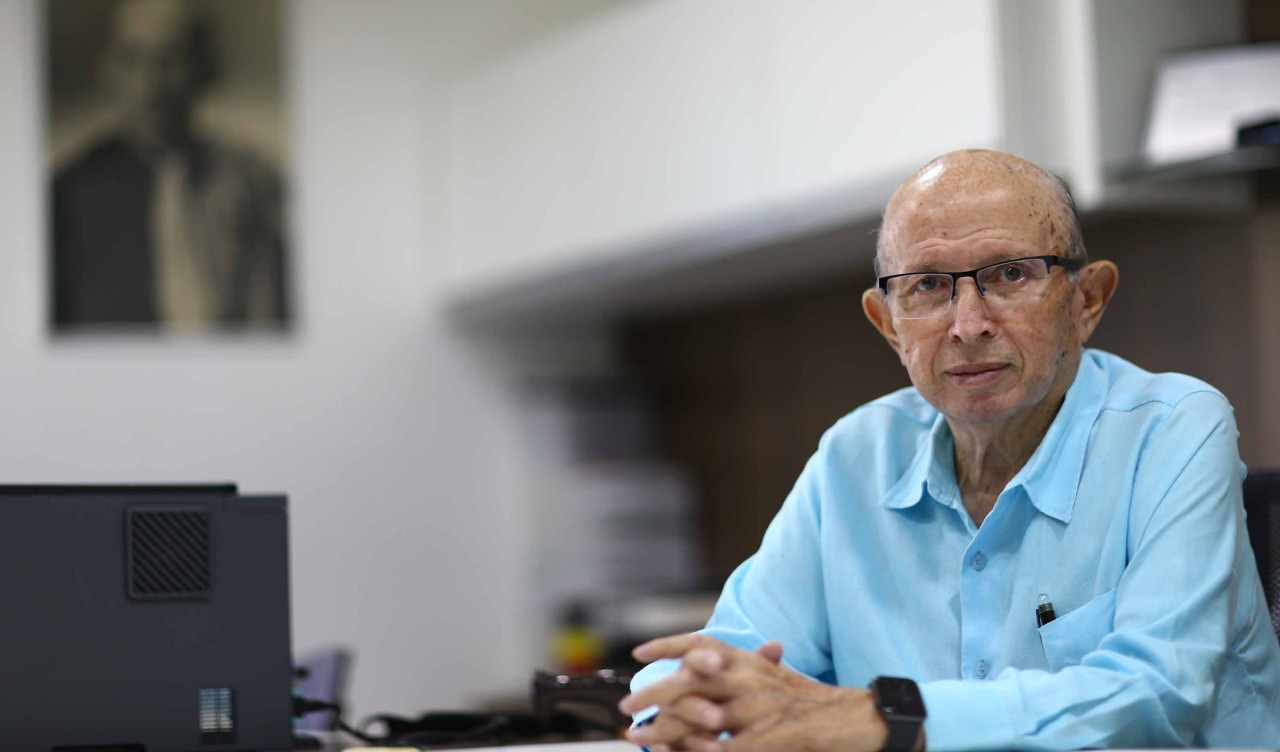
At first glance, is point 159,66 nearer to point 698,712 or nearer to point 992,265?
point 992,265

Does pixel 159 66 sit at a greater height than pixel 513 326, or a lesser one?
greater

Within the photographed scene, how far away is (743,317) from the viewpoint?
4.90 meters

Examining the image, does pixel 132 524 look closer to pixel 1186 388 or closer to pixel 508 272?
pixel 1186 388

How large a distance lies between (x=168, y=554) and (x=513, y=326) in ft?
11.7

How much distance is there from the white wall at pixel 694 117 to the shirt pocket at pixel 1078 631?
1.63 m

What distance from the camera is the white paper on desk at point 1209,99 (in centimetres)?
287

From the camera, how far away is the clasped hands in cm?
133

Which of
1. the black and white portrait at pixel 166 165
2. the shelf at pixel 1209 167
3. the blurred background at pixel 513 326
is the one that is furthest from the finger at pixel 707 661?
the black and white portrait at pixel 166 165

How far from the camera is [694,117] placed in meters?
3.92

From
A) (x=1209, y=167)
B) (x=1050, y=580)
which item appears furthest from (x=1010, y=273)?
(x=1209, y=167)

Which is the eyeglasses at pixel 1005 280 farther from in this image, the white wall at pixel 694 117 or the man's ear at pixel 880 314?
the white wall at pixel 694 117

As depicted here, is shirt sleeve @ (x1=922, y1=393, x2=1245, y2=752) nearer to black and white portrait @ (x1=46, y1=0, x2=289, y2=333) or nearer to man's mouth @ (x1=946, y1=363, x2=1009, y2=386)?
man's mouth @ (x1=946, y1=363, x2=1009, y2=386)

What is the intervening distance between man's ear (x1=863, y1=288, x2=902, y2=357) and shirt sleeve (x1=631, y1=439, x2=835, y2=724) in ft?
0.55

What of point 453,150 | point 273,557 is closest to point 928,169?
point 273,557
